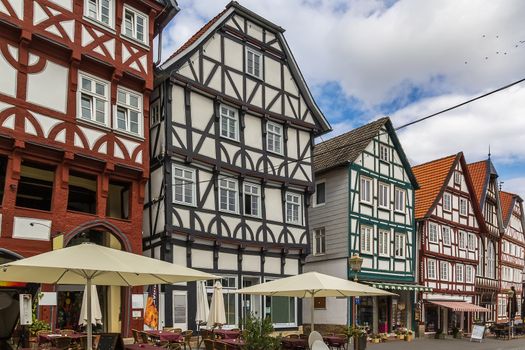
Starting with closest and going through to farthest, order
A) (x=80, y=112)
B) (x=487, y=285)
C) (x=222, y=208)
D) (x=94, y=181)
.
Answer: (x=80, y=112), (x=94, y=181), (x=222, y=208), (x=487, y=285)

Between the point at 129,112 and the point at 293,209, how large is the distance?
31.2 feet

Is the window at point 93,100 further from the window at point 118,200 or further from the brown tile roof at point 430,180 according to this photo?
the brown tile roof at point 430,180

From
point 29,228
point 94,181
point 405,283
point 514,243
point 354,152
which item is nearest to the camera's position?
point 29,228

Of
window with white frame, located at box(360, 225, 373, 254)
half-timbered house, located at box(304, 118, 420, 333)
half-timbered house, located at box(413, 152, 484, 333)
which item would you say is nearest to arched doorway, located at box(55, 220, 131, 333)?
half-timbered house, located at box(304, 118, 420, 333)

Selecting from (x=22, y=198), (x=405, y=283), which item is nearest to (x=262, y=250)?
(x=22, y=198)

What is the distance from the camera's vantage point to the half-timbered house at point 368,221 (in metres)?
29.3

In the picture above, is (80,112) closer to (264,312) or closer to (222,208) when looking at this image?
(222,208)

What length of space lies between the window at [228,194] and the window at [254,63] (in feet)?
16.0

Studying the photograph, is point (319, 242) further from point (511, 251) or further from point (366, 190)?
point (511, 251)

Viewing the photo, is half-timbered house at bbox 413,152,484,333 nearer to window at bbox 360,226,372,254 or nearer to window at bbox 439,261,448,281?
window at bbox 439,261,448,281

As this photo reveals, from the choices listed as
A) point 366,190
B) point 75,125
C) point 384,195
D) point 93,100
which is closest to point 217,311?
point 75,125

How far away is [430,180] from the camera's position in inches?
1521

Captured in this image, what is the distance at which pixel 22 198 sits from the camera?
806 inches

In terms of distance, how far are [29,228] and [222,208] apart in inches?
322
